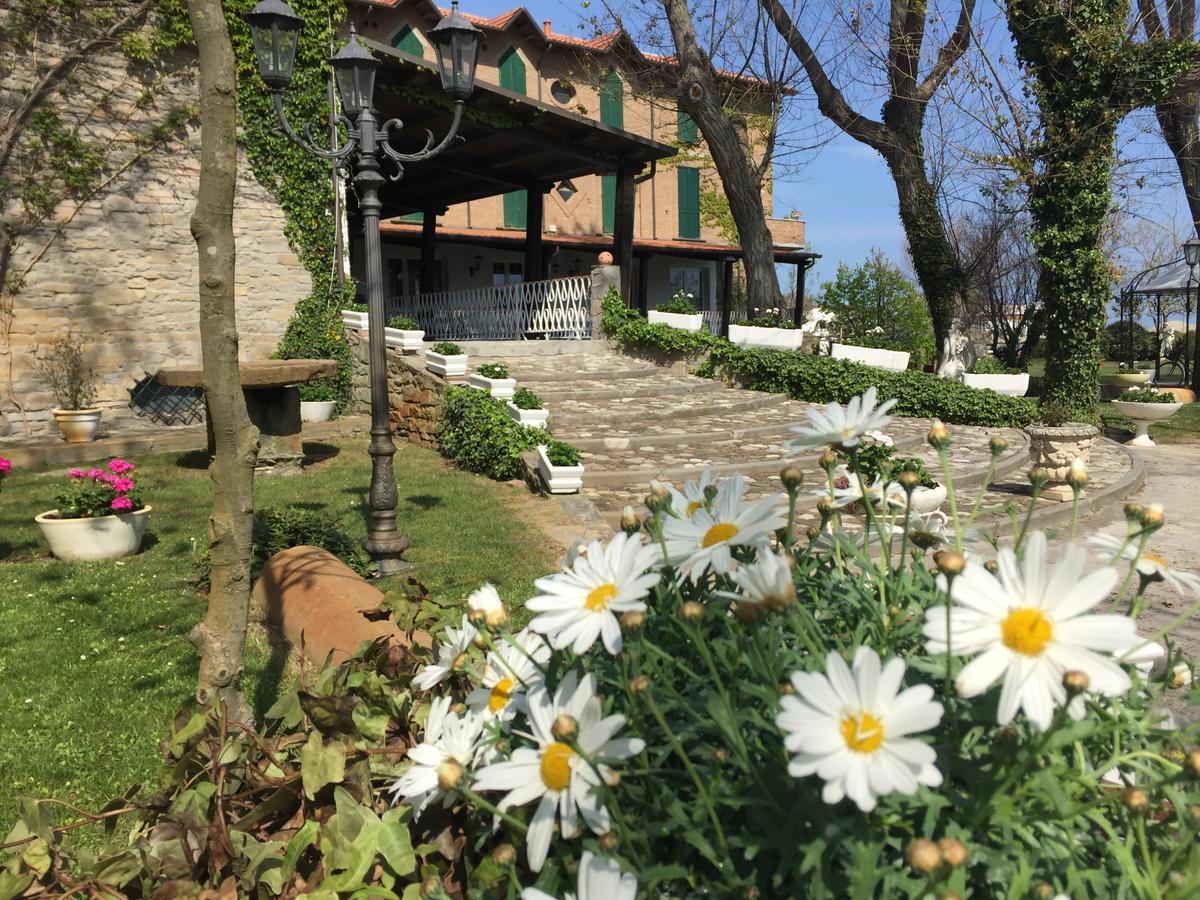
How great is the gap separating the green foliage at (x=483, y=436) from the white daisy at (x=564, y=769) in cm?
705

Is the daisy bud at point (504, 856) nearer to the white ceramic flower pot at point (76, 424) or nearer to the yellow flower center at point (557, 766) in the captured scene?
the yellow flower center at point (557, 766)

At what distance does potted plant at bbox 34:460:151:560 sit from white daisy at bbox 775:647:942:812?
227 inches

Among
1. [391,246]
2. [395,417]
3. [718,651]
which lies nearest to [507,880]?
[718,651]

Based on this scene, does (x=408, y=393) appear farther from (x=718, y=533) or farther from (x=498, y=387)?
(x=718, y=533)

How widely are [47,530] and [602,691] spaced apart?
223 inches

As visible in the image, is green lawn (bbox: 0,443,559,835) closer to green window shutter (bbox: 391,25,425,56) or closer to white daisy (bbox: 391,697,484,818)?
white daisy (bbox: 391,697,484,818)

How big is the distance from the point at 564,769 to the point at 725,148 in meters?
14.8

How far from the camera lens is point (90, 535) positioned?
536 cm

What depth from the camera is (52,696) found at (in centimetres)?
344

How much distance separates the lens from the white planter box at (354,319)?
1168 cm

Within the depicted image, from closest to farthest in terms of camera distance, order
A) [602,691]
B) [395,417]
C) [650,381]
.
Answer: [602,691]
[395,417]
[650,381]

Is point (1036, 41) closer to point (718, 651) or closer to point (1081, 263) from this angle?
point (1081, 263)

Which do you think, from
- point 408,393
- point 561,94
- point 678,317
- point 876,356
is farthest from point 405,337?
point 561,94

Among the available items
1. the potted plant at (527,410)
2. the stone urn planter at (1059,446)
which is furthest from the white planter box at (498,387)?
the stone urn planter at (1059,446)
